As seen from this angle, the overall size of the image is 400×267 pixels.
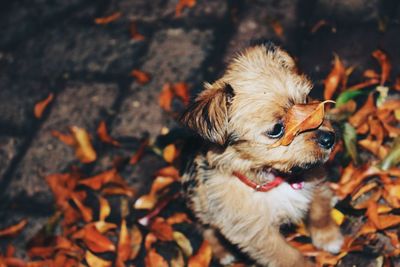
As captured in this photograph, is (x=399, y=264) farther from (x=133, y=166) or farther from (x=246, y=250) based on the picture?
(x=133, y=166)

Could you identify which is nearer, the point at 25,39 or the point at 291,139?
the point at 291,139

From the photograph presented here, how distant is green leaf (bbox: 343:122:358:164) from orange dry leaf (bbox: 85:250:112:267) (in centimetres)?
234

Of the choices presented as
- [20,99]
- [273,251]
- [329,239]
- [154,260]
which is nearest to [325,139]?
[273,251]

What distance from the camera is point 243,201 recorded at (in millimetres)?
3383

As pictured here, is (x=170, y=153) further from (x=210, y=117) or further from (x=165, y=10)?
(x=165, y=10)

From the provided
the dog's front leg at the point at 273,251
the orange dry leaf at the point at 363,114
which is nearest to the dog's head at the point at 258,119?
the dog's front leg at the point at 273,251

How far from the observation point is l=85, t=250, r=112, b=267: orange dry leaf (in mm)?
4215

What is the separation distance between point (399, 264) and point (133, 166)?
2583 mm

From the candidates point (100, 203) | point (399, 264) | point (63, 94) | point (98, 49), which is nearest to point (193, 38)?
point (98, 49)

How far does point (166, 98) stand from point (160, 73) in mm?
415

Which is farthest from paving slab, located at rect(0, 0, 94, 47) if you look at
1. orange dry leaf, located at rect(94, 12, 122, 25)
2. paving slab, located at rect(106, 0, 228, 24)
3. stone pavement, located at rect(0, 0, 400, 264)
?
paving slab, located at rect(106, 0, 228, 24)

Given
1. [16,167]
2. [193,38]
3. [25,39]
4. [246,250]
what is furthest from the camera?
[25,39]

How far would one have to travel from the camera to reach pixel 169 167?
14.9 feet

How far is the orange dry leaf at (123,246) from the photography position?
4184 mm
